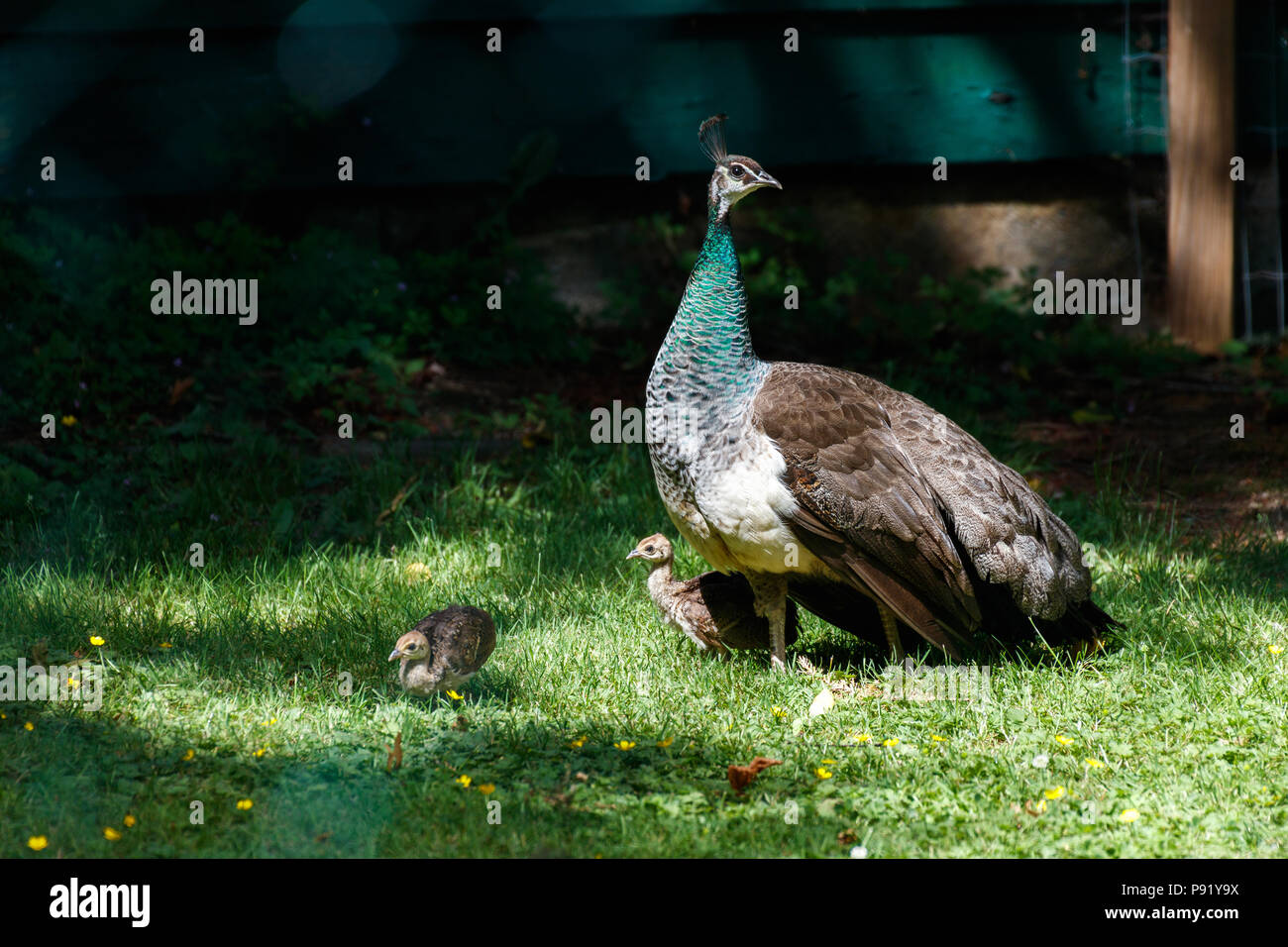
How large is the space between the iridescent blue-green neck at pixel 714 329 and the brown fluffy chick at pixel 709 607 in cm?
72

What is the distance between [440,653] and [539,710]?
368 mm

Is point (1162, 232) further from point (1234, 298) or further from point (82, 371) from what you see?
point (82, 371)

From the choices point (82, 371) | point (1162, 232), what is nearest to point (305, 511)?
point (82, 371)

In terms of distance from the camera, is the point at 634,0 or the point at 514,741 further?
the point at 634,0

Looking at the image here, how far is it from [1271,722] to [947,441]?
1.32 meters

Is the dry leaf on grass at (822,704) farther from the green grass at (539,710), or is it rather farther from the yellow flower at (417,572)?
the yellow flower at (417,572)

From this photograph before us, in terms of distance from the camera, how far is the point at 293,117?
783cm

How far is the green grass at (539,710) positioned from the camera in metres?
3.47

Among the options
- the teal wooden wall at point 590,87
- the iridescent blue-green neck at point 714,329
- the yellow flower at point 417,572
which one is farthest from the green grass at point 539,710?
the teal wooden wall at point 590,87

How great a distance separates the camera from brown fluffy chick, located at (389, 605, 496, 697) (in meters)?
4.08

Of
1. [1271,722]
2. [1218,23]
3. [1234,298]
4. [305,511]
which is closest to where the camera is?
[1271,722]

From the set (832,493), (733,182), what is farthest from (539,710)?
(733,182)

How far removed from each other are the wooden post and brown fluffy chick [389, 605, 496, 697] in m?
5.41

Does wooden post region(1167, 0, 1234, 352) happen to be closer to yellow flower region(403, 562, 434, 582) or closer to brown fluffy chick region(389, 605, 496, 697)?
yellow flower region(403, 562, 434, 582)
